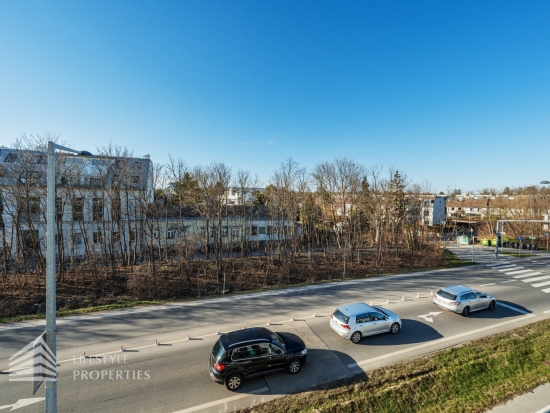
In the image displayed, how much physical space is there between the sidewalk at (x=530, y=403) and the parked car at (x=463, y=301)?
5.17 metres

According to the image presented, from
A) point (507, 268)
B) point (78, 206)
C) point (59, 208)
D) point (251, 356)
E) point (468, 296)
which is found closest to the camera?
point (251, 356)

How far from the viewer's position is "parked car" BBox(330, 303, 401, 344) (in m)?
10.4

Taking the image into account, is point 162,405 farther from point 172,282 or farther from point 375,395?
point 172,282

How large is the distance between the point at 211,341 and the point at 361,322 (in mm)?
6281

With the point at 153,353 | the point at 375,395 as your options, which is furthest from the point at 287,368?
the point at 153,353

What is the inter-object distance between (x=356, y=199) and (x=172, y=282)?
820 inches

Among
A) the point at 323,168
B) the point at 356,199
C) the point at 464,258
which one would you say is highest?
the point at 323,168

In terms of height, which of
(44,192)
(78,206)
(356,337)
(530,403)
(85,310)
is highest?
(44,192)

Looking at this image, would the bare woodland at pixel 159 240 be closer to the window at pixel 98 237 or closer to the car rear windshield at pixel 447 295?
the window at pixel 98 237

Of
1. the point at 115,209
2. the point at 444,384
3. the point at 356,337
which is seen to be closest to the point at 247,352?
the point at 356,337

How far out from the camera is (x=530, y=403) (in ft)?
24.2

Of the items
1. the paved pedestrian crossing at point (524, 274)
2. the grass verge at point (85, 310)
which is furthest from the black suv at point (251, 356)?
the paved pedestrian crossing at point (524, 274)

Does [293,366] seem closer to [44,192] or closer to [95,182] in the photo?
[44,192]

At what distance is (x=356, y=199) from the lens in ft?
95.7
